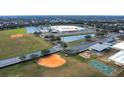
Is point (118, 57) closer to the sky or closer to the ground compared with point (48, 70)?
closer to the sky

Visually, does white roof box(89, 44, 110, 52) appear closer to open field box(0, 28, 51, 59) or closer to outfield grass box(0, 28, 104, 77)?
outfield grass box(0, 28, 104, 77)

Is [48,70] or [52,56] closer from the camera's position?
[48,70]

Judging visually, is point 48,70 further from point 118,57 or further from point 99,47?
point 99,47

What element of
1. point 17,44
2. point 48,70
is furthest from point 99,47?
point 17,44

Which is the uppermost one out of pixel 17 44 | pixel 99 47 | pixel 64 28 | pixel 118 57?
pixel 17 44

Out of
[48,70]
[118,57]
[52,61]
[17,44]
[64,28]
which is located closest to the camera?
[48,70]

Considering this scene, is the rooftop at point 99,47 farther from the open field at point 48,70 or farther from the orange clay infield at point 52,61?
the orange clay infield at point 52,61
